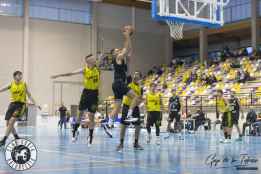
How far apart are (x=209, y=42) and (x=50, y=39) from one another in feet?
55.3

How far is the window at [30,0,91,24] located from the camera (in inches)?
1623

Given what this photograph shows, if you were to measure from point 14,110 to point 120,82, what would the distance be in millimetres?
2645

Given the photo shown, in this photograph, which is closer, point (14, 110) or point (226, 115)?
point (14, 110)

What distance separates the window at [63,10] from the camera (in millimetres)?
41219

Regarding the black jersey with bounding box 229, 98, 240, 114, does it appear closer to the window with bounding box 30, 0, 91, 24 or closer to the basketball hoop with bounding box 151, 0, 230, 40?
the basketball hoop with bounding box 151, 0, 230, 40

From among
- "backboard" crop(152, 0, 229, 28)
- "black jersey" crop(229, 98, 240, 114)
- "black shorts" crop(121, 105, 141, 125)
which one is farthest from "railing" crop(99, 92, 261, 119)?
"black shorts" crop(121, 105, 141, 125)

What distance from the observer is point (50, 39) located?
4175 cm

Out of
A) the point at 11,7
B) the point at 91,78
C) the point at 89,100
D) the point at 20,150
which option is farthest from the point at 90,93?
the point at 11,7

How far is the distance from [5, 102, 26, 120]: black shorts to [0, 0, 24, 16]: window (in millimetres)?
30148

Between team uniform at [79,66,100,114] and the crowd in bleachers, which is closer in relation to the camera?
team uniform at [79,66,100,114]

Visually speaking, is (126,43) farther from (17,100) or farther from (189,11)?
(189,11)

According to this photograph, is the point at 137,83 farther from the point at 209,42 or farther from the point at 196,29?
the point at 209,42

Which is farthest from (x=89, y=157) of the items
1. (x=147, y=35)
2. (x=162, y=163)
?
(x=147, y=35)

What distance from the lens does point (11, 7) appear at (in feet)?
132
